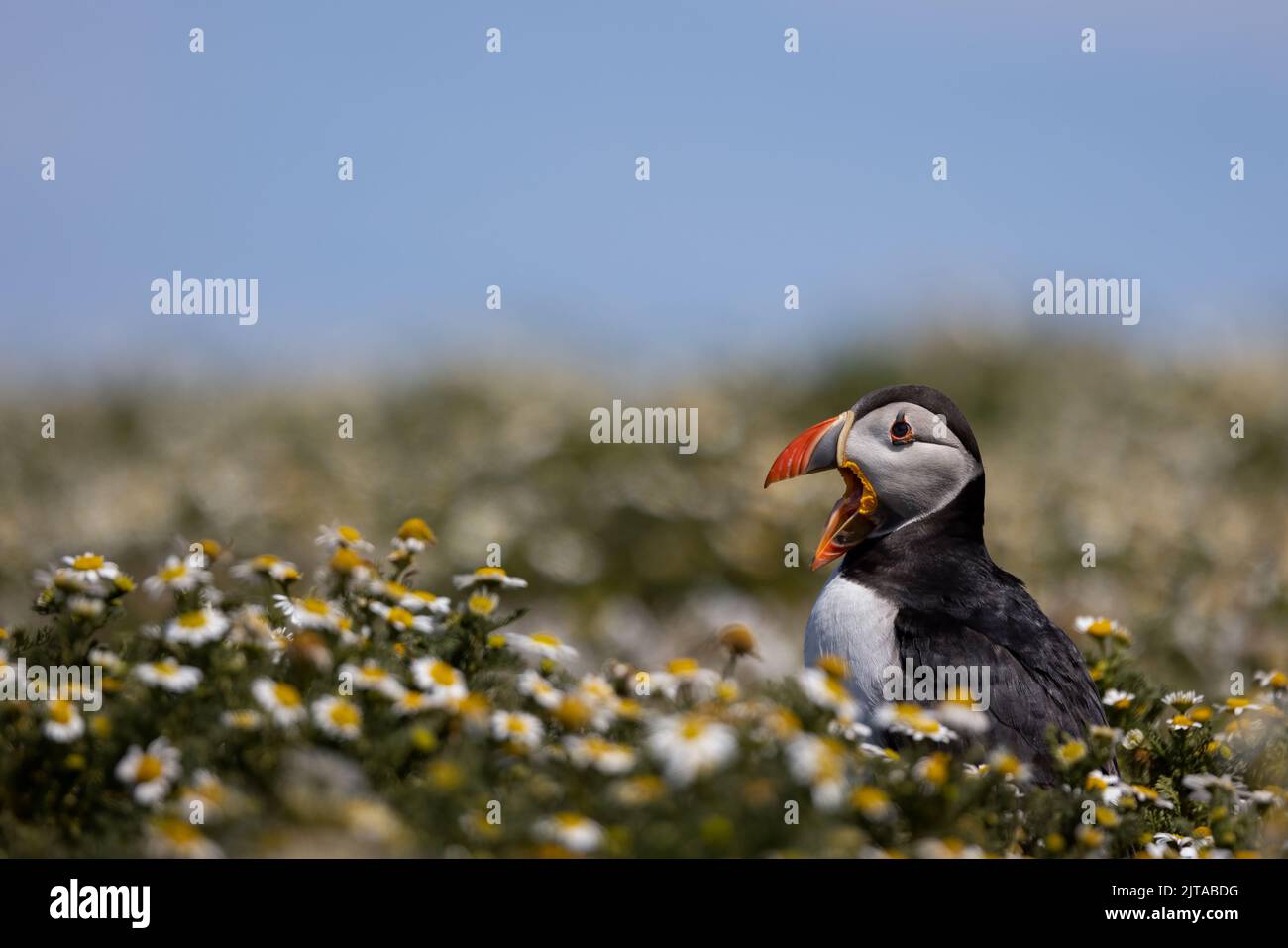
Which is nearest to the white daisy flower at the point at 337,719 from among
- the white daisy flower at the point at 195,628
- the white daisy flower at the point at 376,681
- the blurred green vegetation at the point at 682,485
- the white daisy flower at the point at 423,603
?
the white daisy flower at the point at 376,681

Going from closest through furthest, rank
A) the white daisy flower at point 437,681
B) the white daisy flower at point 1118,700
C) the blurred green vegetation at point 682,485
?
the white daisy flower at point 437,681 < the white daisy flower at point 1118,700 < the blurred green vegetation at point 682,485

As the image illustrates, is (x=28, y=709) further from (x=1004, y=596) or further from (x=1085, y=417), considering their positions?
(x=1085, y=417)

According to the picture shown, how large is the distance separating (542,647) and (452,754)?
75 centimetres

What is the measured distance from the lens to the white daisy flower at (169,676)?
12.1 ft

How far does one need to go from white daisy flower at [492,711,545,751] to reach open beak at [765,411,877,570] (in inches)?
91.4

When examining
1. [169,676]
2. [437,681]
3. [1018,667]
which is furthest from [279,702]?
[1018,667]

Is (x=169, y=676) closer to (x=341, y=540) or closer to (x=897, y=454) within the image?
(x=341, y=540)

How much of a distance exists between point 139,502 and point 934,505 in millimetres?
8246

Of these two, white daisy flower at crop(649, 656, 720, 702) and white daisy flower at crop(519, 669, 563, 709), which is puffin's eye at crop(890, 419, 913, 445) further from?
white daisy flower at crop(519, 669, 563, 709)

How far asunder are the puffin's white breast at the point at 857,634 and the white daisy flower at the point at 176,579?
239 cm

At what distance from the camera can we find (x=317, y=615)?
407cm

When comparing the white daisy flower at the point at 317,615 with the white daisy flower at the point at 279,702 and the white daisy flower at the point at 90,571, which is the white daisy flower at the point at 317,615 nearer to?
the white daisy flower at the point at 279,702

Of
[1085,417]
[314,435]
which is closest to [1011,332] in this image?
[1085,417]
